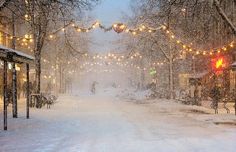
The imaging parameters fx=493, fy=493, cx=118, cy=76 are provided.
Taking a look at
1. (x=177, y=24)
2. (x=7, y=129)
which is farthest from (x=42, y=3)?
(x=177, y=24)

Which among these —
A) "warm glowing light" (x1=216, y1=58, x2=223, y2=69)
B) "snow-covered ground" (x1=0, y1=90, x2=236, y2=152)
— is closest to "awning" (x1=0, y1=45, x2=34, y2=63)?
"snow-covered ground" (x1=0, y1=90, x2=236, y2=152)

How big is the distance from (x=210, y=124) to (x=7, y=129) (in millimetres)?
8676

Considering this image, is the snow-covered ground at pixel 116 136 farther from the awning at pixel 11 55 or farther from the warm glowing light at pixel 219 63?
the warm glowing light at pixel 219 63

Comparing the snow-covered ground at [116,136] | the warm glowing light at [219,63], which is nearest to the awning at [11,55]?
the snow-covered ground at [116,136]

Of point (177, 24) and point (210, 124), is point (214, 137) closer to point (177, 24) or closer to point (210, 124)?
point (210, 124)

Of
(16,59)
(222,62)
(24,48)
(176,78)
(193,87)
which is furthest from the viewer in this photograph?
(176,78)

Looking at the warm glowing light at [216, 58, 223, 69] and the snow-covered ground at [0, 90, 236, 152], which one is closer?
the snow-covered ground at [0, 90, 236, 152]

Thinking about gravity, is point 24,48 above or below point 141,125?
above

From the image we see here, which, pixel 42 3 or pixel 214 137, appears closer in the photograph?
pixel 214 137

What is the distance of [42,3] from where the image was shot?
1989 cm

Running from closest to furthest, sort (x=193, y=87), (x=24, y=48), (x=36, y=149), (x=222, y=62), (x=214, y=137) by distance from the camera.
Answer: (x=36, y=149)
(x=214, y=137)
(x=193, y=87)
(x=222, y=62)
(x=24, y=48)

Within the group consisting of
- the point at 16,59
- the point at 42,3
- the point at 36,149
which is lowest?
the point at 36,149

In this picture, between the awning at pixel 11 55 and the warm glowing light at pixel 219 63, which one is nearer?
the awning at pixel 11 55

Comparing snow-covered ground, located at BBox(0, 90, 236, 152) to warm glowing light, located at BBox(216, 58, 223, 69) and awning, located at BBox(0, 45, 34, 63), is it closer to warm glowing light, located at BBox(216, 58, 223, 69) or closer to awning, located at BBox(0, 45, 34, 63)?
awning, located at BBox(0, 45, 34, 63)
